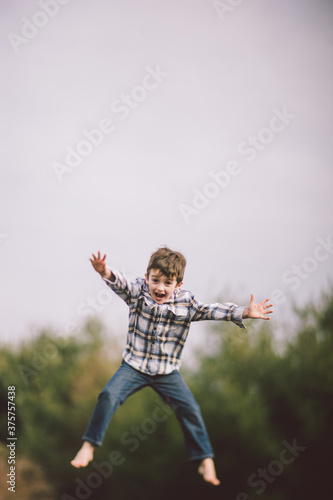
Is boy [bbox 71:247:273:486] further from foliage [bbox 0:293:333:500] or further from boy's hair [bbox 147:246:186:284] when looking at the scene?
foliage [bbox 0:293:333:500]

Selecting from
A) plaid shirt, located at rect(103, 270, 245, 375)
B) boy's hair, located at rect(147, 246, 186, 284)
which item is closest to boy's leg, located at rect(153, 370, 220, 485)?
plaid shirt, located at rect(103, 270, 245, 375)

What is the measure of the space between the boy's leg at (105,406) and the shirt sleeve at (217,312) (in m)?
0.73

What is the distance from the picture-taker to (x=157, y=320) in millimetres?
4312

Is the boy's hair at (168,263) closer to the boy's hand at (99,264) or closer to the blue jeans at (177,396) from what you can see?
the boy's hand at (99,264)

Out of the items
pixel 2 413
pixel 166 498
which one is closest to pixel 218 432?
pixel 166 498

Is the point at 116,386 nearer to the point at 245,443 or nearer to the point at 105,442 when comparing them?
the point at 245,443

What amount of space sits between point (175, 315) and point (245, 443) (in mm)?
12553

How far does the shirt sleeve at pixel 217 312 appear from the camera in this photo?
430 cm

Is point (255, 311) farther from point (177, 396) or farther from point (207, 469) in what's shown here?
point (207, 469)

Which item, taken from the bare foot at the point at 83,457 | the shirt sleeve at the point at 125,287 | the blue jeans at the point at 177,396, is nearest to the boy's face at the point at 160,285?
the shirt sleeve at the point at 125,287

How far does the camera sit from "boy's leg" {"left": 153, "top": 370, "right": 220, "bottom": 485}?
4.38 meters

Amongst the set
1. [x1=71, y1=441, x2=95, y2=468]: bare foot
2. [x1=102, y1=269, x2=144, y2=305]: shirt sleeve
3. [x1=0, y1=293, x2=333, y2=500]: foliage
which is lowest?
[x1=0, y1=293, x2=333, y2=500]: foliage

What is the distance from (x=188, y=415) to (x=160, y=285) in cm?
115

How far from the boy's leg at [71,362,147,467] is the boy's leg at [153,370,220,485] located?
0.24m
